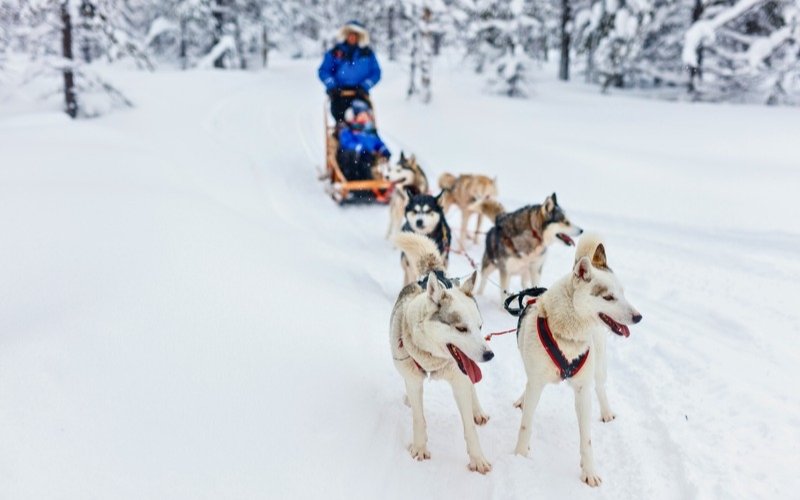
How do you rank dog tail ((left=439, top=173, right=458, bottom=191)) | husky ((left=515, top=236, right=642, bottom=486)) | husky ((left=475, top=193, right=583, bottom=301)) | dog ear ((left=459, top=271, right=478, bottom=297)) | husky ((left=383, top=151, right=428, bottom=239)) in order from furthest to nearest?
1. dog tail ((left=439, top=173, right=458, bottom=191))
2. husky ((left=383, top=151, right=428, bottom=239))
3. husky ((left=475, top=193, right=583, bottom=301))
4. dog ear ((left=459, top=271, right=478, bottom=297))
5. husky ((left=515, top=236, right=642, bottom=486))

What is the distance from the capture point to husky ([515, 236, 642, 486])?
2678 millimetres

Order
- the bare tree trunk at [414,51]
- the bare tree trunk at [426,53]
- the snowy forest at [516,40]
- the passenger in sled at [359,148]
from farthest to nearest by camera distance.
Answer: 1. the bare tree trunk at [414,51]
2. the bare tree trunk at [426,53]
3. the snowy forest at [516,40]
4. the passenger in sled at [359,148]

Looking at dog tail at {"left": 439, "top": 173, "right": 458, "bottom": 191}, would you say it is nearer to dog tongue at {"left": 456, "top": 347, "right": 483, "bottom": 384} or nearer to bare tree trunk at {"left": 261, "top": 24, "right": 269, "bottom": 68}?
dog tongue at {"left": 456, "top": 347, "right": 483, "bottom": 384}

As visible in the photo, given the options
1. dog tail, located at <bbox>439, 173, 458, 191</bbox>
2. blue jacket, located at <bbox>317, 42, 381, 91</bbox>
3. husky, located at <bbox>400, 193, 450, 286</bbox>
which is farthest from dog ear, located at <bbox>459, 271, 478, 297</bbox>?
blue jacket, located at <bbox>317, 42, 381, 91</bbox>

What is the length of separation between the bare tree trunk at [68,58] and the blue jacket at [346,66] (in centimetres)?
562

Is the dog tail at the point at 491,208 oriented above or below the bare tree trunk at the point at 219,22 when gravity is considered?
below

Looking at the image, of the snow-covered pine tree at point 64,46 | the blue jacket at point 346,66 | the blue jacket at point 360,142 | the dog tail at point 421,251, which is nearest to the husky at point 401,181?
the blue jacket at point 360,142

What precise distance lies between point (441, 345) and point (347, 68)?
764cm

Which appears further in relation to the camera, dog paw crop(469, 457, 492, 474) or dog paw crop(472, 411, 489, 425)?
dog paw crop(472, 411, 489, 425)

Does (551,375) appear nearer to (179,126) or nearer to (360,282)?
(360,282)

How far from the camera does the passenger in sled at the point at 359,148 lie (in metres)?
8.59

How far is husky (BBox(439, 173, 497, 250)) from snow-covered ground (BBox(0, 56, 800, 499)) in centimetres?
49

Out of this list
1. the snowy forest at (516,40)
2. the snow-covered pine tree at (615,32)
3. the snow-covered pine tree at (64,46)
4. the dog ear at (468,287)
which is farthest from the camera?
the snow-covered pine tree at (615,32)

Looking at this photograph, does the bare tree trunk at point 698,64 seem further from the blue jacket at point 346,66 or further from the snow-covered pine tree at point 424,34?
the blue jacket at point 346,66
